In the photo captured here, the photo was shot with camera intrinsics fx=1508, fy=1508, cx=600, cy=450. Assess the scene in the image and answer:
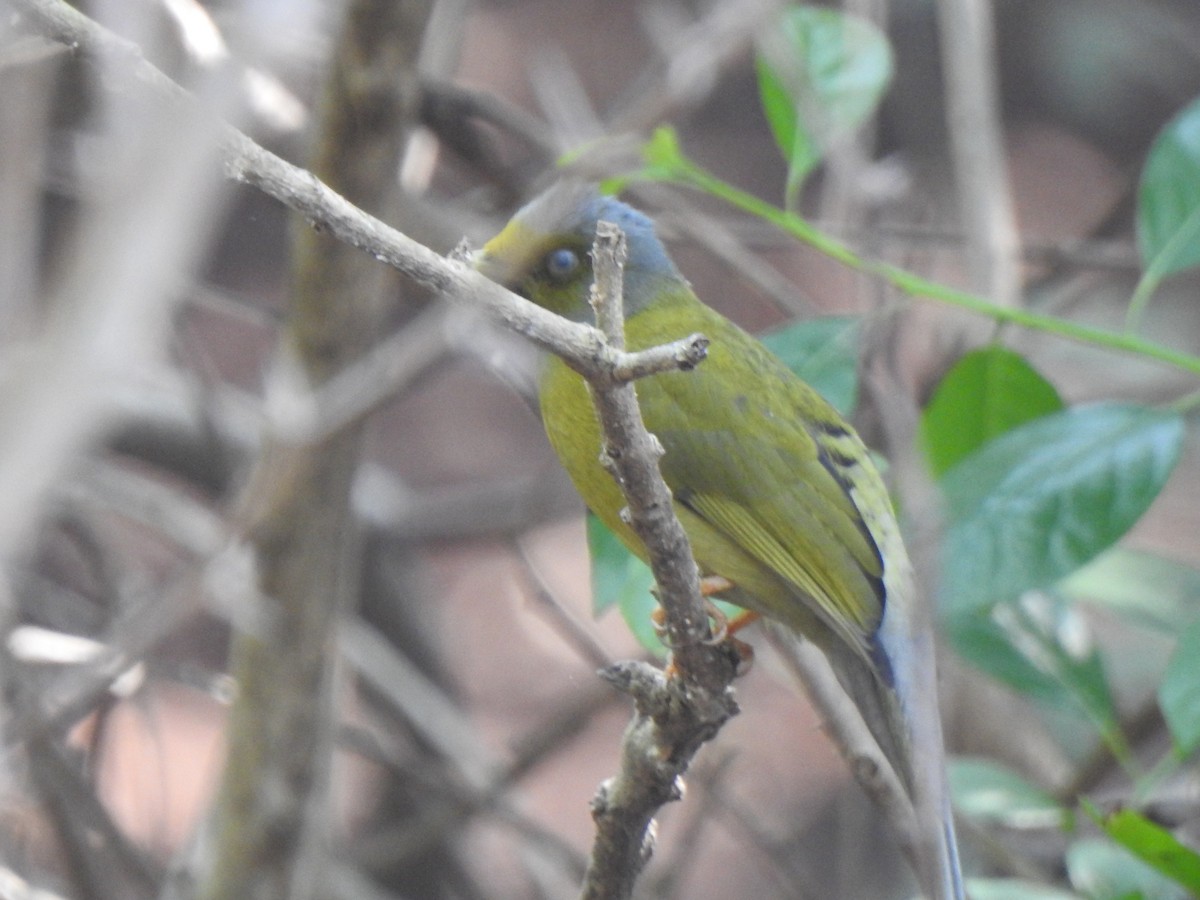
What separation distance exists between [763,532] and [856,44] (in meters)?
1.13

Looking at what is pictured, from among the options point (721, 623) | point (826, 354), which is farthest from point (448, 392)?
point (721, 623)

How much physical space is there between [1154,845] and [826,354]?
1174mm

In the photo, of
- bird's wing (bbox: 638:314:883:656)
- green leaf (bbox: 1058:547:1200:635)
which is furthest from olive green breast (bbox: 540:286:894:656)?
green leaf (bbox: 1058:547:1200:635)

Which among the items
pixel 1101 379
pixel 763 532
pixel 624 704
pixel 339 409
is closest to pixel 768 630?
pixel 763 532

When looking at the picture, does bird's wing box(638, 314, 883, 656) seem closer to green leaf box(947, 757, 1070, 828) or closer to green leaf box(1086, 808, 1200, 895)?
green leaf box(1086, 808, 1200, 895)

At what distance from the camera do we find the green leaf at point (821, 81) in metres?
3.29

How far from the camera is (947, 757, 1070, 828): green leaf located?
141 inches

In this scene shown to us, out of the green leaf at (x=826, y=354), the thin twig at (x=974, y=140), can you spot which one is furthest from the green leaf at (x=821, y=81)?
the thin twig at (x=974, y=140)

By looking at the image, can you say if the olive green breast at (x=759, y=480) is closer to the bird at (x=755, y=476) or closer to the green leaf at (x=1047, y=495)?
the bird at (x=755, y=476)

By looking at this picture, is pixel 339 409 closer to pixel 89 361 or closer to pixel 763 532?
pixel 763 532

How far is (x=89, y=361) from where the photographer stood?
169 cm

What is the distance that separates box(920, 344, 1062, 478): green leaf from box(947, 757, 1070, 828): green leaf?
0.83 meters

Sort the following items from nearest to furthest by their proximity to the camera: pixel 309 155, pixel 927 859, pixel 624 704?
pixel 927 859 < pixel 309 155 < pixel 624 704

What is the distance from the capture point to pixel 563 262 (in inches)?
127
